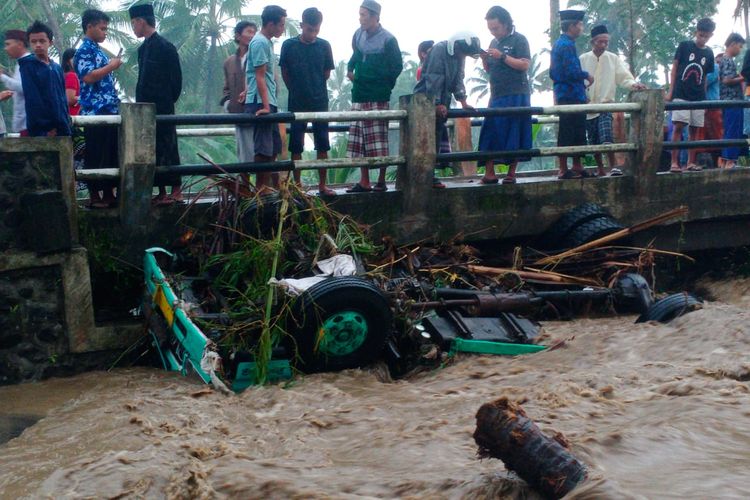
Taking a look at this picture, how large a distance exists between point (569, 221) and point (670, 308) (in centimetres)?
170

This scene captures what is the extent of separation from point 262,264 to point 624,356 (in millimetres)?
A: 2769

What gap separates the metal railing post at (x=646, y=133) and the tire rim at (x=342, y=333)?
4407 mm

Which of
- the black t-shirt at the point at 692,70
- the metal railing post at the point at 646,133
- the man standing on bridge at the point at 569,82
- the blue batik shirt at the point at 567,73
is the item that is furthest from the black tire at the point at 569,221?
the black t-shirt at the point at 692,70

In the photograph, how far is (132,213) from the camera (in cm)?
761

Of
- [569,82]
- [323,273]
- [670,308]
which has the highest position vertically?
[569,82]

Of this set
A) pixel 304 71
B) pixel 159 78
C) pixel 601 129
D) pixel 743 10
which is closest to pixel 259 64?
pixel 304 71

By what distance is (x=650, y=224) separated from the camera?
31.4ft

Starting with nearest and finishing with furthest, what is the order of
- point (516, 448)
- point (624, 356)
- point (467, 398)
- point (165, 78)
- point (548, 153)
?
A: 1. point (516, 448)
2. point (467, 398)
3. point (624, 356)
4. point (165, 78)
5. point (548, 153)

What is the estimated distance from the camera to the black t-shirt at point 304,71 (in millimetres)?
8734

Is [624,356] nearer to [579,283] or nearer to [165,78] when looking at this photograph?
[579,283]

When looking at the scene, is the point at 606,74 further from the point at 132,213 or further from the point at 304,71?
the point at 132,213

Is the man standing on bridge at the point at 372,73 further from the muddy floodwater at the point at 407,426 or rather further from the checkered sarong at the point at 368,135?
the muddy floodwater at the point at 407,426

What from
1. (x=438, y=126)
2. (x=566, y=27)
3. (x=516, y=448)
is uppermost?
(x=566, y=27)

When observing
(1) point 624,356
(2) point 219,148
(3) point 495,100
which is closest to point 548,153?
(3) point 495,100
